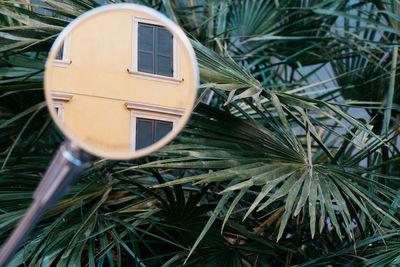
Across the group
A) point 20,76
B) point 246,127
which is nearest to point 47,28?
point 20,76

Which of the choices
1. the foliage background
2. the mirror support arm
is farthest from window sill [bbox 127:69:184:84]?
the foliage background

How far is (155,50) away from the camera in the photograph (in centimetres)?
80

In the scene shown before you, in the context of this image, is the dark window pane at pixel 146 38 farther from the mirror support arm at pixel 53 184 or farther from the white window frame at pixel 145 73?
the mirror support arm at pixel 53 184

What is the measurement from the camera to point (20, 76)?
1.79 m

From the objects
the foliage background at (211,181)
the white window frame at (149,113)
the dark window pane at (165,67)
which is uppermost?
the dark window pane at (165,67)

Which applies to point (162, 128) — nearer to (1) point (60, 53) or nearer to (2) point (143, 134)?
(2) point (143, 134)

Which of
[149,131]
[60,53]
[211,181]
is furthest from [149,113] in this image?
[211,181]

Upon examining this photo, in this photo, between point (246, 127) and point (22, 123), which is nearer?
point (246, 127)

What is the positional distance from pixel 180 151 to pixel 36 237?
54 centimetres

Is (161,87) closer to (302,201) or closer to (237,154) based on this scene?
(302,201)

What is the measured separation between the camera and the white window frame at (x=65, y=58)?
63 cm

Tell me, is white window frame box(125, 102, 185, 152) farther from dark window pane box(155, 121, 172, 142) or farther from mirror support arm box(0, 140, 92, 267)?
mirror support arm box(0, 140, 92, 267)

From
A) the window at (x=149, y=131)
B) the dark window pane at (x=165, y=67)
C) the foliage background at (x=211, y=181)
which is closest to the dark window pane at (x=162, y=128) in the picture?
the window at (x=149, y=131)

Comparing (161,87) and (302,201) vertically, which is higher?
(161,87)
